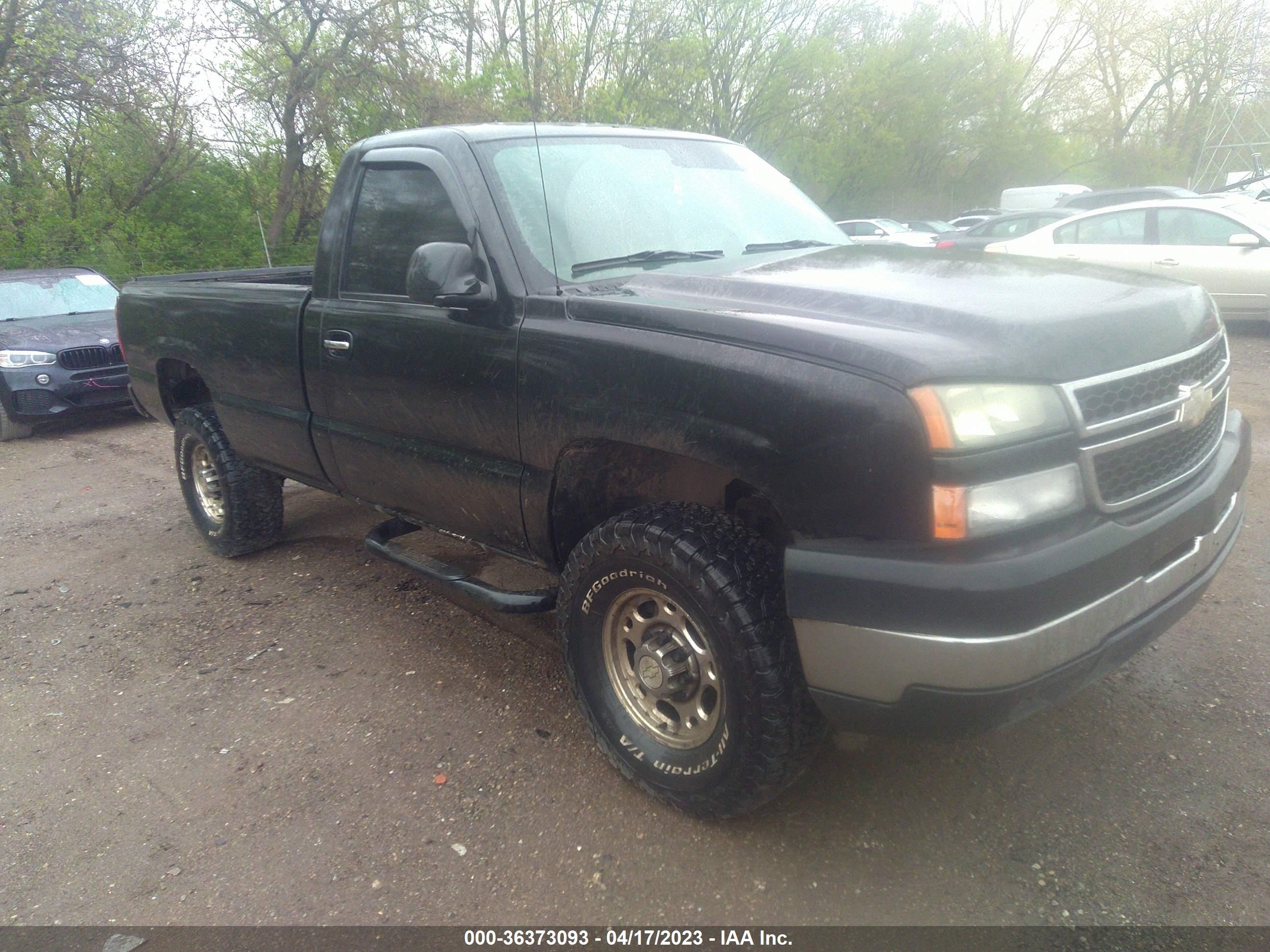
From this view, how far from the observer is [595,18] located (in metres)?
20.8

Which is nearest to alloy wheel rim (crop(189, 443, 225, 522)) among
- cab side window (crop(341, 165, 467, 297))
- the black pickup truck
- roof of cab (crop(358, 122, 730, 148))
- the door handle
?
the black pickup truck

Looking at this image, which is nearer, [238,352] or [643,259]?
[643,259]

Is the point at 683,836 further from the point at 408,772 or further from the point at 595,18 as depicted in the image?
the point at 595,18

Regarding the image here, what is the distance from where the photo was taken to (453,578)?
11.4 feet

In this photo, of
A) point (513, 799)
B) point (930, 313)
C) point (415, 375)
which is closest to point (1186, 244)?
point (930, 313)

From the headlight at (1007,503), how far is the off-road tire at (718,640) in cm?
54

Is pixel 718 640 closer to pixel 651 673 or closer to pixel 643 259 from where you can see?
pixel 651 673

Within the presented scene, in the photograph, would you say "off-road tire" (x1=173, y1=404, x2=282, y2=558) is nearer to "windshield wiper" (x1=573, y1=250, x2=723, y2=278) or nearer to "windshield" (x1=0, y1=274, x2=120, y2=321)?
"windshield wiper" (x1=573, y1=250, x2=723, y2=278)

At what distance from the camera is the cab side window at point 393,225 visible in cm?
328

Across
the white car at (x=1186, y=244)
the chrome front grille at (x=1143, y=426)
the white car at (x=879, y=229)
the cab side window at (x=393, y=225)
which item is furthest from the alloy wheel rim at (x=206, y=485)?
the white car at (x=879, y=229)

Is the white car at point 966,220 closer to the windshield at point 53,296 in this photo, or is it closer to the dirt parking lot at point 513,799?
the windshield at point 53,296

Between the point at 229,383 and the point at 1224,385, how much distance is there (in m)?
4.11

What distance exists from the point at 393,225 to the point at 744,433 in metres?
1.91

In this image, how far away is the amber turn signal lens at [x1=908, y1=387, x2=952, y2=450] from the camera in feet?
6.46
